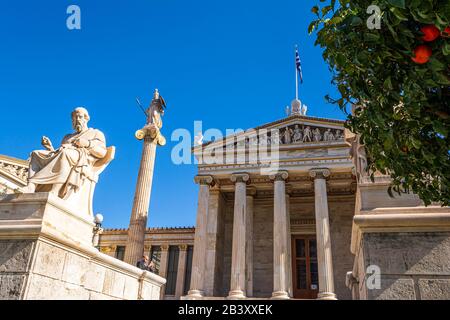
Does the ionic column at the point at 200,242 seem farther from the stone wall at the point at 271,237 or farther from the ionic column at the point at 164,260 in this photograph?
the ionic column at the point at 164,260

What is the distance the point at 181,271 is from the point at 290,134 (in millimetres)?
13499

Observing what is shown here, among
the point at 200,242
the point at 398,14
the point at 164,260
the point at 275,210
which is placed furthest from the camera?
the point at 164,260

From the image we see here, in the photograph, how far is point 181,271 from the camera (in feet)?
96.4

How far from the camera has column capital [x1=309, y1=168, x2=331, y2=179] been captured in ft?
78.9

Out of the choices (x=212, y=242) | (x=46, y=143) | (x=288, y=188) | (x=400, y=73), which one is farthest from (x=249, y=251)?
(x=400, y=73)

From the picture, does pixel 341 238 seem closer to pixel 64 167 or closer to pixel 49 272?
pixel 64 167

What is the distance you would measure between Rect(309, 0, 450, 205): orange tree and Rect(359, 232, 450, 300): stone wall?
98cm

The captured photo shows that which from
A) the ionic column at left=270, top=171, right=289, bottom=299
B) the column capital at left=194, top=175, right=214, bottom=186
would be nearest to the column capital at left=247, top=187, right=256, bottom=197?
the ionic column at left=270, top=171, right=289, bottom=299

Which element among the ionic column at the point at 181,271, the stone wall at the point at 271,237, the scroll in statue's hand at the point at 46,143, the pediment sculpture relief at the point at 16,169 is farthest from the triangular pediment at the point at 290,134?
the scroll in statue's hand at the point at 46,143

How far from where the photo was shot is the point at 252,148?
2645 cm

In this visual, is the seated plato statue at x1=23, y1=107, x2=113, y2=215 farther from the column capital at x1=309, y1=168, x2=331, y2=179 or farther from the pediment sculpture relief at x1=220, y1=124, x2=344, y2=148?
the pediment sculpture relief at x1=220, y1=124, x2=344, y2=148

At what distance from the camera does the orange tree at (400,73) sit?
2418mm
